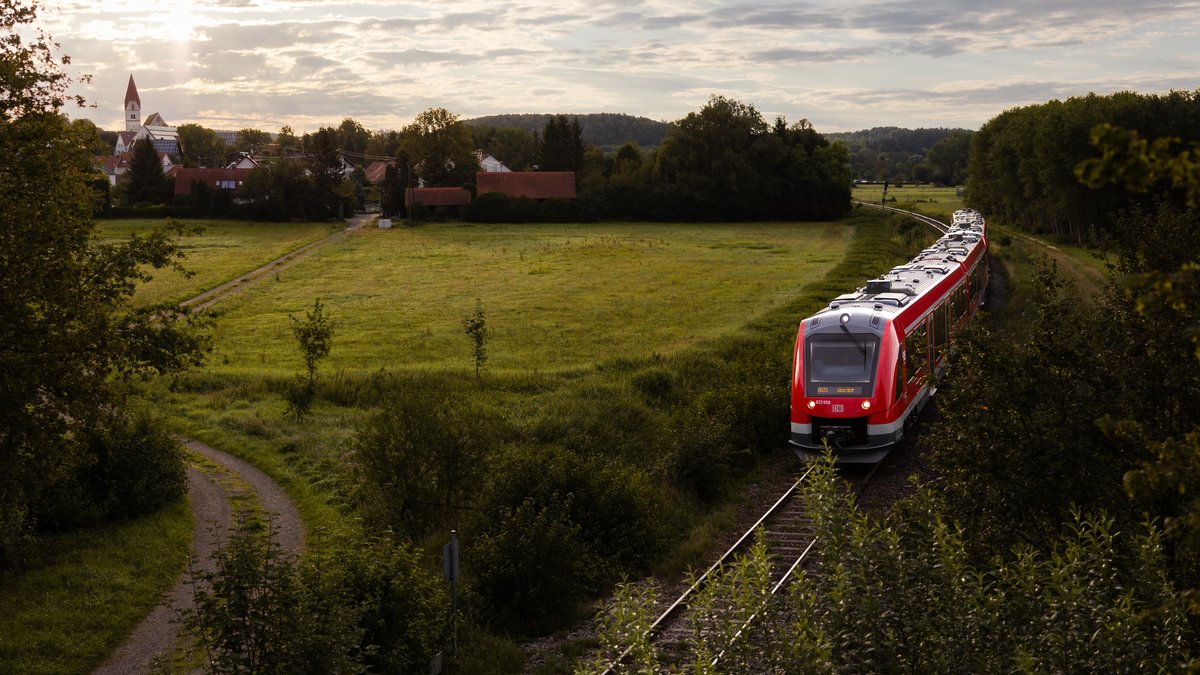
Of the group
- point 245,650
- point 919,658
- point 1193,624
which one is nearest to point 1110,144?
point 919,658

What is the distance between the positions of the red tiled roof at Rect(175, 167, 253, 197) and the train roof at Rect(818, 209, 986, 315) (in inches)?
3016

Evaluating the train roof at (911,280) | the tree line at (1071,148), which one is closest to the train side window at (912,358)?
the train roof at (911,280)

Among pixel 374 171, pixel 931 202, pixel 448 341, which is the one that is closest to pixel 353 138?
pixel 374 171

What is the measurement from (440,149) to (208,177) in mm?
23841

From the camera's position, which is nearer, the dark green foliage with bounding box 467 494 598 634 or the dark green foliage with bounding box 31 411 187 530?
the dark green foliage with bounding box 467 494 598 634

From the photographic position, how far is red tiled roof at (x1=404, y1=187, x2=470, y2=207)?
3962 inches

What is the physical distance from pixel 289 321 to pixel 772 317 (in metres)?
19.7

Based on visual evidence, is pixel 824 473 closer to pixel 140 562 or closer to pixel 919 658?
pixel 919 658

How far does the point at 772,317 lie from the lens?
4066 cm

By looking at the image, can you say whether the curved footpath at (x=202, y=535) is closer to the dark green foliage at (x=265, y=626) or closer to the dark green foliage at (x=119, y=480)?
the dark green foliage at (x=265, y=626)

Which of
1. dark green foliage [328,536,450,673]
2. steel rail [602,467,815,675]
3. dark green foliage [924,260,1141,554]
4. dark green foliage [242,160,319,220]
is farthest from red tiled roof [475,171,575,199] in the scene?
dark green foliage [924,260,1141,554]

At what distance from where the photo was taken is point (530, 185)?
104062 mm

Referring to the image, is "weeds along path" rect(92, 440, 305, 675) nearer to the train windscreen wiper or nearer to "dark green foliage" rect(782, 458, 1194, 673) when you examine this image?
"dark green foliage" rect(782, 458, 1194, 673)

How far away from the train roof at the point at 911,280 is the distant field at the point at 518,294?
8276 mm
